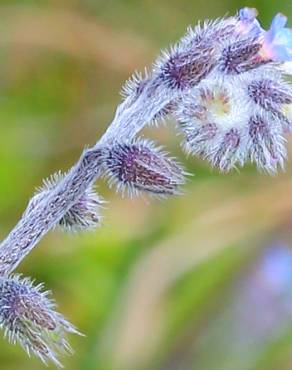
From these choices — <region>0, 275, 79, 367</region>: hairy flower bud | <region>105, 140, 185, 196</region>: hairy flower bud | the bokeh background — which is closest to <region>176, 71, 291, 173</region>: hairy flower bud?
<region>105, 140, 185, 196</region>: hairy flower bud

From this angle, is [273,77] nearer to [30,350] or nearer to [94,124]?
[30,350]

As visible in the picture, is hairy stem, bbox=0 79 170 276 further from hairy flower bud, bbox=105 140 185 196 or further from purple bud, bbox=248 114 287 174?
purple bud, bbox=248 114 287 174

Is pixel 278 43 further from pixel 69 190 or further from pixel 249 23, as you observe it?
pixel 69 190

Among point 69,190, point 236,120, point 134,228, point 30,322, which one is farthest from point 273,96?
point 134,228

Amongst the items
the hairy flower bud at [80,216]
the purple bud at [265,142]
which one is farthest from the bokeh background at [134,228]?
the purple bud at [265,142]

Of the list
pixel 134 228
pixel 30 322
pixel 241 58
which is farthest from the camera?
pixel 134 228

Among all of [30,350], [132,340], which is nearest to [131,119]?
[30,350]

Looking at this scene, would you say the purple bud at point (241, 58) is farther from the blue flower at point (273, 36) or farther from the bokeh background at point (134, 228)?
the bokeh background at point (134, 228)

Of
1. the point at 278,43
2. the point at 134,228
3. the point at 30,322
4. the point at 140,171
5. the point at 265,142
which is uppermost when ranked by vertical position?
the point at 134,228
